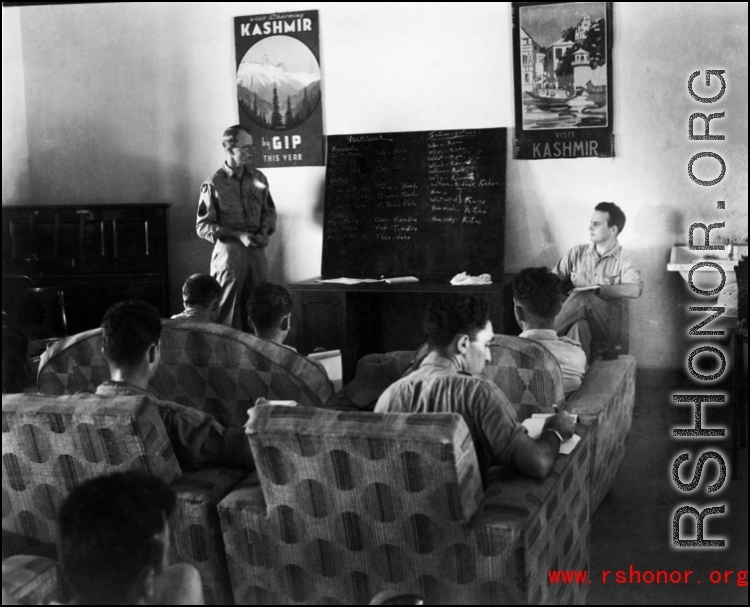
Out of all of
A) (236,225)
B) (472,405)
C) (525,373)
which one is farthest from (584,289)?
(472,405)

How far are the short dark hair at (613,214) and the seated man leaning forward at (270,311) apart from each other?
2.47m

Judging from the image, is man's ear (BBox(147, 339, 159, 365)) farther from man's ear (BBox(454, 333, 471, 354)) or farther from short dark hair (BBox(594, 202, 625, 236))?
short dark hair (BBox(594, 202, 625, 236))

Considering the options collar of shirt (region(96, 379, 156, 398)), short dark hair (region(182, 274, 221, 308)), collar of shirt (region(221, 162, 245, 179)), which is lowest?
collar of shirt (region(96, 379, 156, 398))

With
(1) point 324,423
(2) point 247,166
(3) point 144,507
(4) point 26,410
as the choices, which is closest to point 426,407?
(1) point 324,423

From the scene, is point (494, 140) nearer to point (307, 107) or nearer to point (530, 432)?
point (307, 107)

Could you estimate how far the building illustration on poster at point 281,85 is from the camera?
5273 mm

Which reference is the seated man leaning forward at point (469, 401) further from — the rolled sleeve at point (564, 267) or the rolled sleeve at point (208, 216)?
the rolled sleeve at point (208, 216)

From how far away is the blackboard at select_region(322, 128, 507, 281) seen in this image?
491 cm

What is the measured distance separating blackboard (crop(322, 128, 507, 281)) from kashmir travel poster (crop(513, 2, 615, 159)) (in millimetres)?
232

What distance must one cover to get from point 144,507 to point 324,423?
0.39 metres

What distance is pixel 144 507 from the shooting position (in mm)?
1396

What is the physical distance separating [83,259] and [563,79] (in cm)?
319

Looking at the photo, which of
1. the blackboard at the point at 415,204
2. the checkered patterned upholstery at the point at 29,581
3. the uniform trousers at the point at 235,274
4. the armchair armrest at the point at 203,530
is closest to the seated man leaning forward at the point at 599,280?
the blackboard at the point at 415,204

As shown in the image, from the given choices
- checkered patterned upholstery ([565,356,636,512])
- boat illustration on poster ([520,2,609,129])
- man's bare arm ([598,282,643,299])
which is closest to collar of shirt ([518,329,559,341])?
checkered patterned upholstery ([565,356,636,512])
